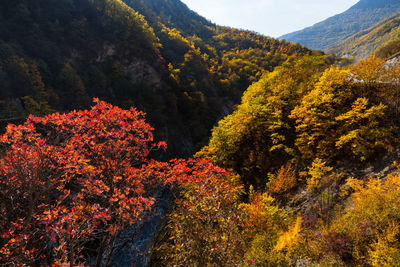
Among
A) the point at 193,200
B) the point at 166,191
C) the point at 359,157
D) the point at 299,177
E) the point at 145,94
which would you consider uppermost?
the point at 145,94

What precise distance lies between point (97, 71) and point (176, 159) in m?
42.9

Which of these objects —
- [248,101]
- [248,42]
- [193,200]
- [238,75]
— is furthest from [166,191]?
[248,42]

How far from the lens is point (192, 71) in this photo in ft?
234

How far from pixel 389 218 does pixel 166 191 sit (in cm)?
2739

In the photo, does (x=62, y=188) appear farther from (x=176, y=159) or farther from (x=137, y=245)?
(x=137, y=245)

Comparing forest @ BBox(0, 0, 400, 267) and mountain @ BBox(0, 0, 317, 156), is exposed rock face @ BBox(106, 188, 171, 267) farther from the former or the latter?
mountain @ BBox(0, 0, 317, 156)

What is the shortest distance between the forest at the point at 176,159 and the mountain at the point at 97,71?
365 mm

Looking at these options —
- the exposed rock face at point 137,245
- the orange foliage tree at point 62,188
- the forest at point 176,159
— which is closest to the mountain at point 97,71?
the forest at point 176,159

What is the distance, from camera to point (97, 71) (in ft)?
152

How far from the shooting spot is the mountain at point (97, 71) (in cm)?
3219

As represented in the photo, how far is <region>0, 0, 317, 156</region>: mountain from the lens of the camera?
106 ft

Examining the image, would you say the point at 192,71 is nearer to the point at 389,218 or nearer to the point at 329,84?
the point at 329,84

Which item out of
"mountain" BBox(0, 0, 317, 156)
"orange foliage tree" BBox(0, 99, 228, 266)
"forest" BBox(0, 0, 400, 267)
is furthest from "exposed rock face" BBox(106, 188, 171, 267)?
"mountain" BBox(0, 0, 317, 156)

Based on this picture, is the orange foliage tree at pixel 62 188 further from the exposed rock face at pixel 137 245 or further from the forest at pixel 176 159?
the exposed rock face at pixel 137 245
